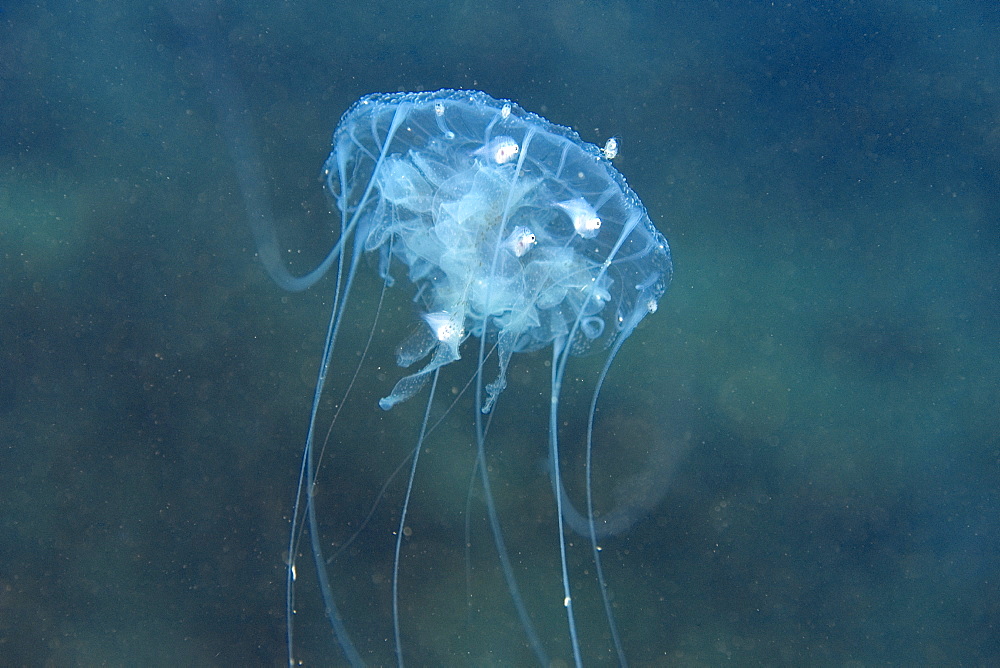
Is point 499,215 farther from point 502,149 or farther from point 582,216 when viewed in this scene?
point 582,216

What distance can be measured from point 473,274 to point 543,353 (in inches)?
41.0

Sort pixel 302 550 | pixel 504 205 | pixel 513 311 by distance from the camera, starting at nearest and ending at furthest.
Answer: pixel 504 205
pixel 513 311
pixel 302 550

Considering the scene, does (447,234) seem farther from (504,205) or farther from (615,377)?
(615,377)

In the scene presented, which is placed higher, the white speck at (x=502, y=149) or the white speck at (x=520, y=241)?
the white speck at (x=502, y=149)

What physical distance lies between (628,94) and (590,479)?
9.29ft

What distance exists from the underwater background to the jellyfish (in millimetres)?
121

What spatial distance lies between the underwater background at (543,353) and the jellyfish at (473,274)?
0.12 meters

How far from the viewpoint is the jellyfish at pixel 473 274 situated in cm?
320

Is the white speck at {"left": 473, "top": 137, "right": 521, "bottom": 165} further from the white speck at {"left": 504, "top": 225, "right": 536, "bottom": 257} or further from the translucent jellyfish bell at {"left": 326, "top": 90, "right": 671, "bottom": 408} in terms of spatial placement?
the white speck at {"left": 504, "top": 225, "right": 536, "bottom": 257}

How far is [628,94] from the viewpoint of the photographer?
4301mm

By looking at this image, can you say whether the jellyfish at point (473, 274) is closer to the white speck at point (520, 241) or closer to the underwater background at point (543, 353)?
the white speck at point (520, 241)

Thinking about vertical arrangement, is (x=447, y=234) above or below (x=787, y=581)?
above

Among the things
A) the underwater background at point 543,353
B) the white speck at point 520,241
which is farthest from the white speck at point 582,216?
the underwater background at point 543,353

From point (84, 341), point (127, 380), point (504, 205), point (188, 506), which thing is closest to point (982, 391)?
point (504, 205)
